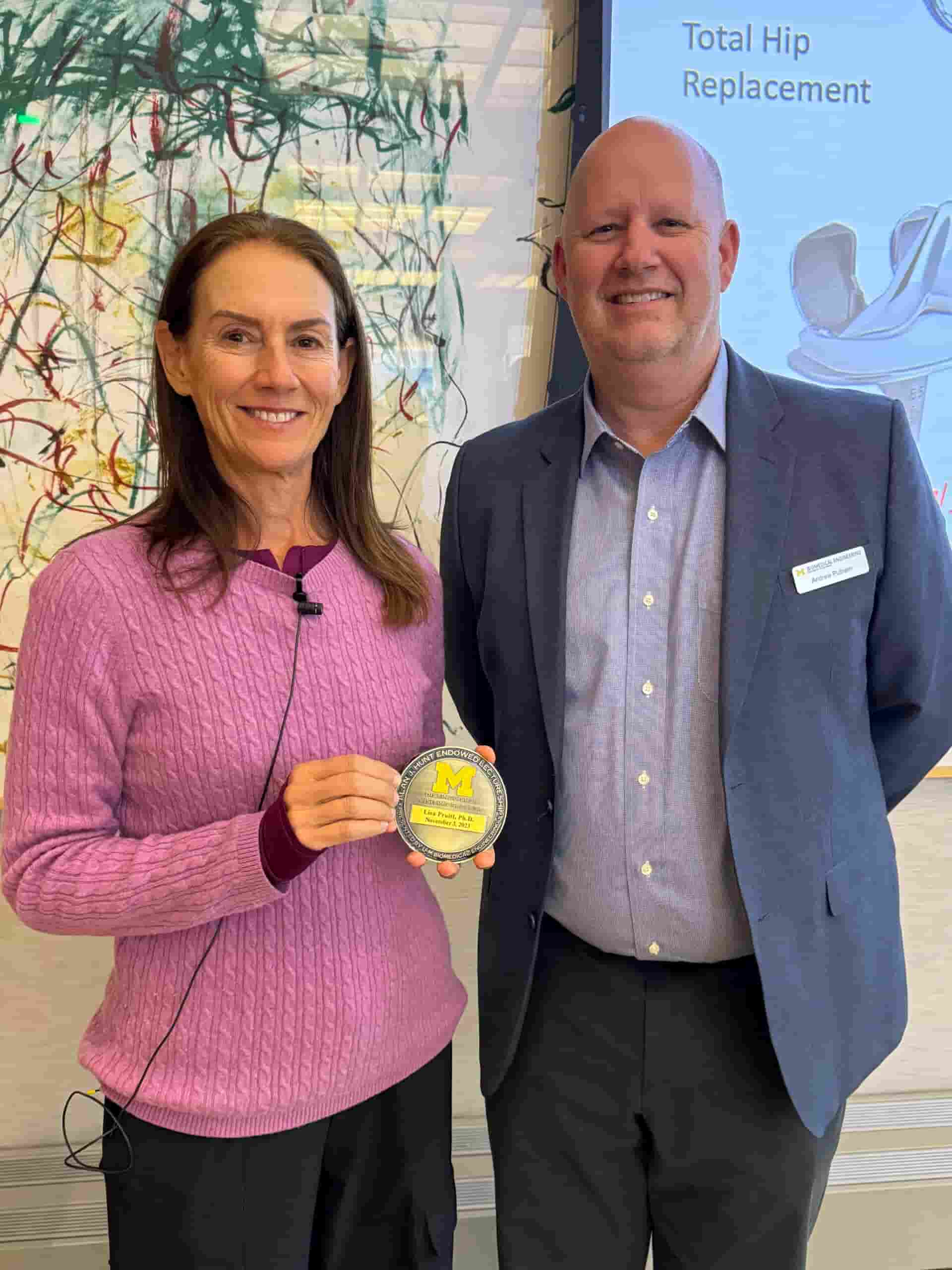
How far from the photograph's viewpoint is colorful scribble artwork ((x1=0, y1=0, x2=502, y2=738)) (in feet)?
7.33

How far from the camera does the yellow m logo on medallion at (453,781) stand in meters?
1.50

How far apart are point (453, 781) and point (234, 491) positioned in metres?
0.57

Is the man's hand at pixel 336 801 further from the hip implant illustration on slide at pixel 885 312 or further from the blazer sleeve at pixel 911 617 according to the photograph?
the hip implant illustration on slide at pixel 885 312

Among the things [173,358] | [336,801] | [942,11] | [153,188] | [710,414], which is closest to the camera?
[336,801]

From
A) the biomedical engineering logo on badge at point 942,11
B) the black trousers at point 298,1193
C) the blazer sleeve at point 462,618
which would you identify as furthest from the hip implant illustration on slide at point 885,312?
the black trousers at point 298,1193

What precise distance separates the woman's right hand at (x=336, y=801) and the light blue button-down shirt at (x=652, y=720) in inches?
16.4

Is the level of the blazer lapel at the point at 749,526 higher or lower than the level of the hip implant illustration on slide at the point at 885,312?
lower

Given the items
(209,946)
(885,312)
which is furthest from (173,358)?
(885,312)

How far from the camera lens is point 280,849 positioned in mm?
1312

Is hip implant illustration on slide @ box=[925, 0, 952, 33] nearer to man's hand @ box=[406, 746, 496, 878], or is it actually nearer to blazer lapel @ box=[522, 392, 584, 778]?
blazer lapel @ box=[522, 392, 584, 778]

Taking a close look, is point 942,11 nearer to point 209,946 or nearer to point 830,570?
point 830,570

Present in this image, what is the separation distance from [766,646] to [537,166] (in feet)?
4.80

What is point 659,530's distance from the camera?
162 centimetres

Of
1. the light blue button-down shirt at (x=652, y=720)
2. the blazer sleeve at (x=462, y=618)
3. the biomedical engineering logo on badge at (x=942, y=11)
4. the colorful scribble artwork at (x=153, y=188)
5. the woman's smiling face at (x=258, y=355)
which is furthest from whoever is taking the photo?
the biomedical engineering logo on badge at (x=942, y=11)
